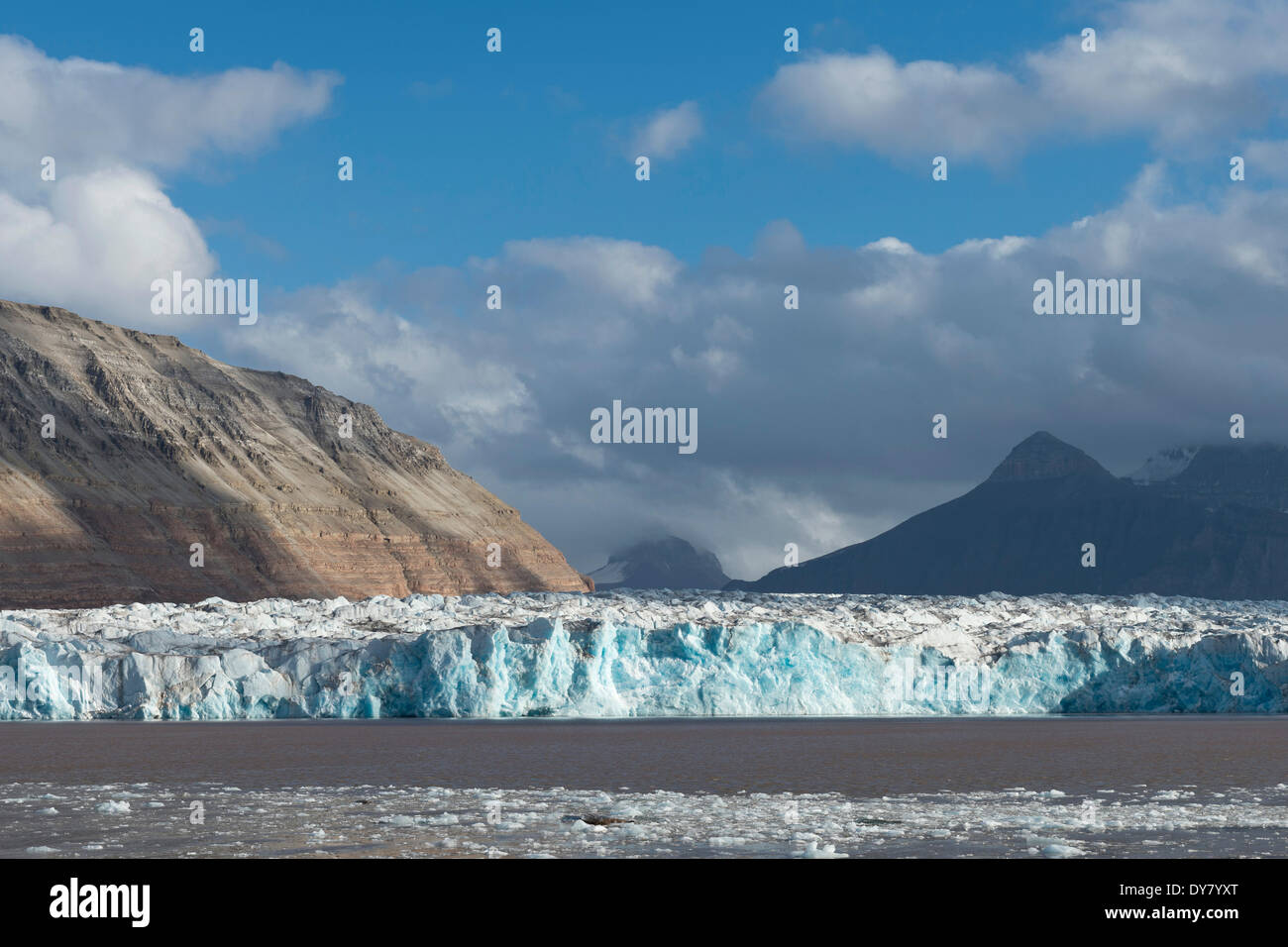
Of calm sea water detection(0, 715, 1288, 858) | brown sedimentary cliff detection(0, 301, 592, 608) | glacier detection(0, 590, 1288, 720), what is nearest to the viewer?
calm sea water detection(0, 715, 1288, 858)

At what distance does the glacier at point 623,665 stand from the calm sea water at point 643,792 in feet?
Answer: 16.4

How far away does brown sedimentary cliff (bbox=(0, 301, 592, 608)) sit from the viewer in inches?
4705

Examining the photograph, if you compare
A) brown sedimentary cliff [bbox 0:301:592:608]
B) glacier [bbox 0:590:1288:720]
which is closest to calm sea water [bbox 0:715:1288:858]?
glacier [bbox 0:590:1288:720]

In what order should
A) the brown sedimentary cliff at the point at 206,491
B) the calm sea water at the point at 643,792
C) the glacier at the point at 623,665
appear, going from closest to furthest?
the calm sea water at the point at 643,792
the glacier at the point at 623,665
the brown sedimentary cliff at the point at 206,491

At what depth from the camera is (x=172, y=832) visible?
21469 millimetres

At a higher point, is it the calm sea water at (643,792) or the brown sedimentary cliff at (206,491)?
the brown sedimentary cliff at (206,491)

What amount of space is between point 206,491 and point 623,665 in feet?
296

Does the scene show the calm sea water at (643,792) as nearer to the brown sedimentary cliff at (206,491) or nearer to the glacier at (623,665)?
the glacier at (623,665)

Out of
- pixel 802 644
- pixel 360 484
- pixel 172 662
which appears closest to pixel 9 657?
pixel 172 662

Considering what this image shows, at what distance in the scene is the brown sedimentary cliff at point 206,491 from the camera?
120 m

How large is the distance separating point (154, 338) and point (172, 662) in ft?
390

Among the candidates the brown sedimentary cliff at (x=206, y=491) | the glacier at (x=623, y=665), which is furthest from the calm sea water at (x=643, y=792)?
the brown sedimentary cliff at (x=206, y=491)

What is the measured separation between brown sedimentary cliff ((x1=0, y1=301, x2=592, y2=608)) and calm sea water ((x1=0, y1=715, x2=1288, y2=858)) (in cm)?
7012

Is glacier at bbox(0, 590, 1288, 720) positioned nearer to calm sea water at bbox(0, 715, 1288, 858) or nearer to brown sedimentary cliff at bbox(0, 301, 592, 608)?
calm sea water at bbox(0, 715, 1288, 858)
